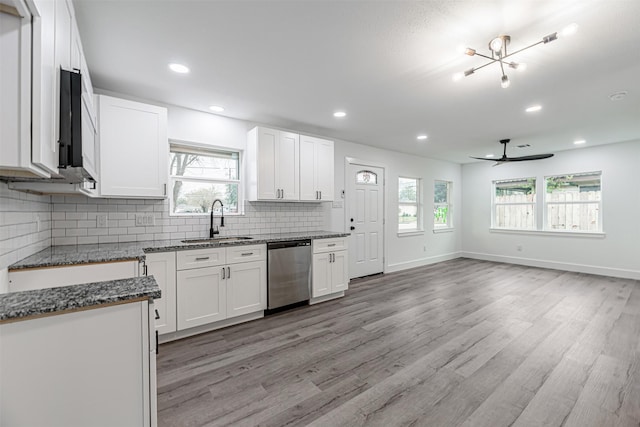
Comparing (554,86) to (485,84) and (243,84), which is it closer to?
(485,84)

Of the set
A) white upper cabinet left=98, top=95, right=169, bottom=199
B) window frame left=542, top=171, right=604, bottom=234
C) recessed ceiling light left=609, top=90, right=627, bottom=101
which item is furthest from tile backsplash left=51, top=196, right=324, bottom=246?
window frame left=542, top=171, right=604, bottom=234

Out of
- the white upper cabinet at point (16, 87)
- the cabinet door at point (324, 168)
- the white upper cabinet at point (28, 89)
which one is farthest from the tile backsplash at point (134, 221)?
the white upper cabinet at point (16, 87)

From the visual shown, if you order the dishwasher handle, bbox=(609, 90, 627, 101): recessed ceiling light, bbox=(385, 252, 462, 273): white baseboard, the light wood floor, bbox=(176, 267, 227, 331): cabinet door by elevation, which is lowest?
the light wood floor

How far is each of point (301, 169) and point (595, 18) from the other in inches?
120

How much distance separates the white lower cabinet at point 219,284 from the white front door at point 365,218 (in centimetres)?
221

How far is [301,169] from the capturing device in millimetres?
4012

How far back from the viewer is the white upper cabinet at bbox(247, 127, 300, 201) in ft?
11.9

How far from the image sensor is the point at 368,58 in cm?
234

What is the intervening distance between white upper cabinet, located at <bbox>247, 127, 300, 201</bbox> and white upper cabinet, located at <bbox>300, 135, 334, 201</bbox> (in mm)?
101

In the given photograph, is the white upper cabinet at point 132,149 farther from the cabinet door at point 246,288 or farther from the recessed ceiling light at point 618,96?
the recessed ceiling light at point 618,96

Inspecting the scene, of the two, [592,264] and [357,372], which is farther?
[592,264]

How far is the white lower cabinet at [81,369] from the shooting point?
0.87 meters

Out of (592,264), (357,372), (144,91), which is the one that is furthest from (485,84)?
(592,264)

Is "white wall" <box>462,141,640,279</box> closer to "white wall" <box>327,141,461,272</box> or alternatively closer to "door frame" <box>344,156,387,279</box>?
"white wall" <box>327,141,461,272</box>
